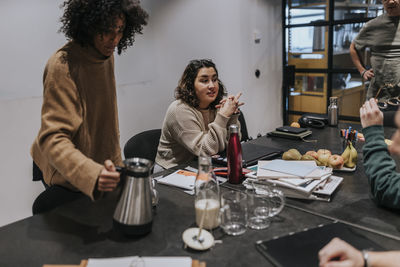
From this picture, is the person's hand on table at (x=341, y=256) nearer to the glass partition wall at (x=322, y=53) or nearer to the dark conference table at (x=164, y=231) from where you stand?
the dark conference table at (x=164, y=231)

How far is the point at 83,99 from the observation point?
4.47 feet

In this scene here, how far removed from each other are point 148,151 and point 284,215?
124 cm

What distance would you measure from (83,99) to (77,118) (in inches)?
3.9

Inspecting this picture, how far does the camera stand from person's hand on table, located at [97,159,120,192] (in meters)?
1.14

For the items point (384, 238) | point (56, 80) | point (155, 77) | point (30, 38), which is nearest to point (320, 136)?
point (384, 238)

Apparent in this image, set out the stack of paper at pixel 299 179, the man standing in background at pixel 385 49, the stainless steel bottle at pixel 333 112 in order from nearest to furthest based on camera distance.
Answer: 1. the stack of paper at pixel 299 179
2. the stainless steel bottle at pixel 333 112
3. the man standing in background at pixel 385 49

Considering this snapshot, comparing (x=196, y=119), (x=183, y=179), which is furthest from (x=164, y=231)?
(x=196, y=119)

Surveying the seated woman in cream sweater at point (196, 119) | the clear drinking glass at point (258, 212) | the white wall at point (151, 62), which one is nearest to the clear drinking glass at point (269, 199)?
the clear drinking glass at point (258, 212)

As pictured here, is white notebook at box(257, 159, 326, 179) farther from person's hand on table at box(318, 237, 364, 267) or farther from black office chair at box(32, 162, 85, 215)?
black office chair at box(32, 162, 85, 215)

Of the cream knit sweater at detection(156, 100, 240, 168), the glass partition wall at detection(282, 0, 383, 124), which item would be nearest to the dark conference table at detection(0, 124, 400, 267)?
the cream knit sweater at detection(156, 100, 240, 168)

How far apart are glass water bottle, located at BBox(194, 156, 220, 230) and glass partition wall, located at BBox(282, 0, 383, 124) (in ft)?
11.8

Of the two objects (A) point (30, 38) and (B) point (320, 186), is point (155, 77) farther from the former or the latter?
(B) point (320, 186)

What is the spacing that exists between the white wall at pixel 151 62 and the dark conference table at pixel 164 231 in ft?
5.40

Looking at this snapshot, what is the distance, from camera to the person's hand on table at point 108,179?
114 centimetres
